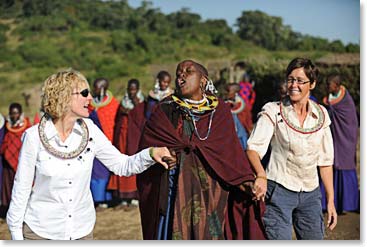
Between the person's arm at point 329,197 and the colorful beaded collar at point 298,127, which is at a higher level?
the colorful beaded collar at point 298,127

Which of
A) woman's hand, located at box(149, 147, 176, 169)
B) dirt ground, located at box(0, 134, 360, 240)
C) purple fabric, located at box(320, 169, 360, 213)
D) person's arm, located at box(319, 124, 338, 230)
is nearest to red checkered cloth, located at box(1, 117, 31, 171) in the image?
dirt ground, located at box(0, 134, 360, 240)

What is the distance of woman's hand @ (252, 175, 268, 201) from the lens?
3.59m

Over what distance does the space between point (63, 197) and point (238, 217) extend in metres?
1.06

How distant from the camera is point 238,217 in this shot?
147 inches

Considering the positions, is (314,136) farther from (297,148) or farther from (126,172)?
(126,172)

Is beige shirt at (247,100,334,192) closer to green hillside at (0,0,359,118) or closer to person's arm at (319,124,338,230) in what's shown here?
person's arm at (319,124,338,230)

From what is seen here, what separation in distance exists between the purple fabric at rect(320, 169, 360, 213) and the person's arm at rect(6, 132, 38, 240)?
4.80 m

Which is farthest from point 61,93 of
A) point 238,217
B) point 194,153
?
point 238,217

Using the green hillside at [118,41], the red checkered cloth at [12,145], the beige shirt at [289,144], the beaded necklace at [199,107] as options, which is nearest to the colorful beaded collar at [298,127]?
the beige shirt at [289,144]

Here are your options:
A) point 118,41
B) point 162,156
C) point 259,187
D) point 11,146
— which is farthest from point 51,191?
point 118,41

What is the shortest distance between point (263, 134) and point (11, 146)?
4166 mm

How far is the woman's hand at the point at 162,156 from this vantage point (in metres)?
3.41

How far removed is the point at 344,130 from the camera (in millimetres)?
7137

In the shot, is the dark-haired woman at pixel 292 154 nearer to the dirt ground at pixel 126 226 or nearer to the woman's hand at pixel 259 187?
the woman's hand at pixel 259 187
